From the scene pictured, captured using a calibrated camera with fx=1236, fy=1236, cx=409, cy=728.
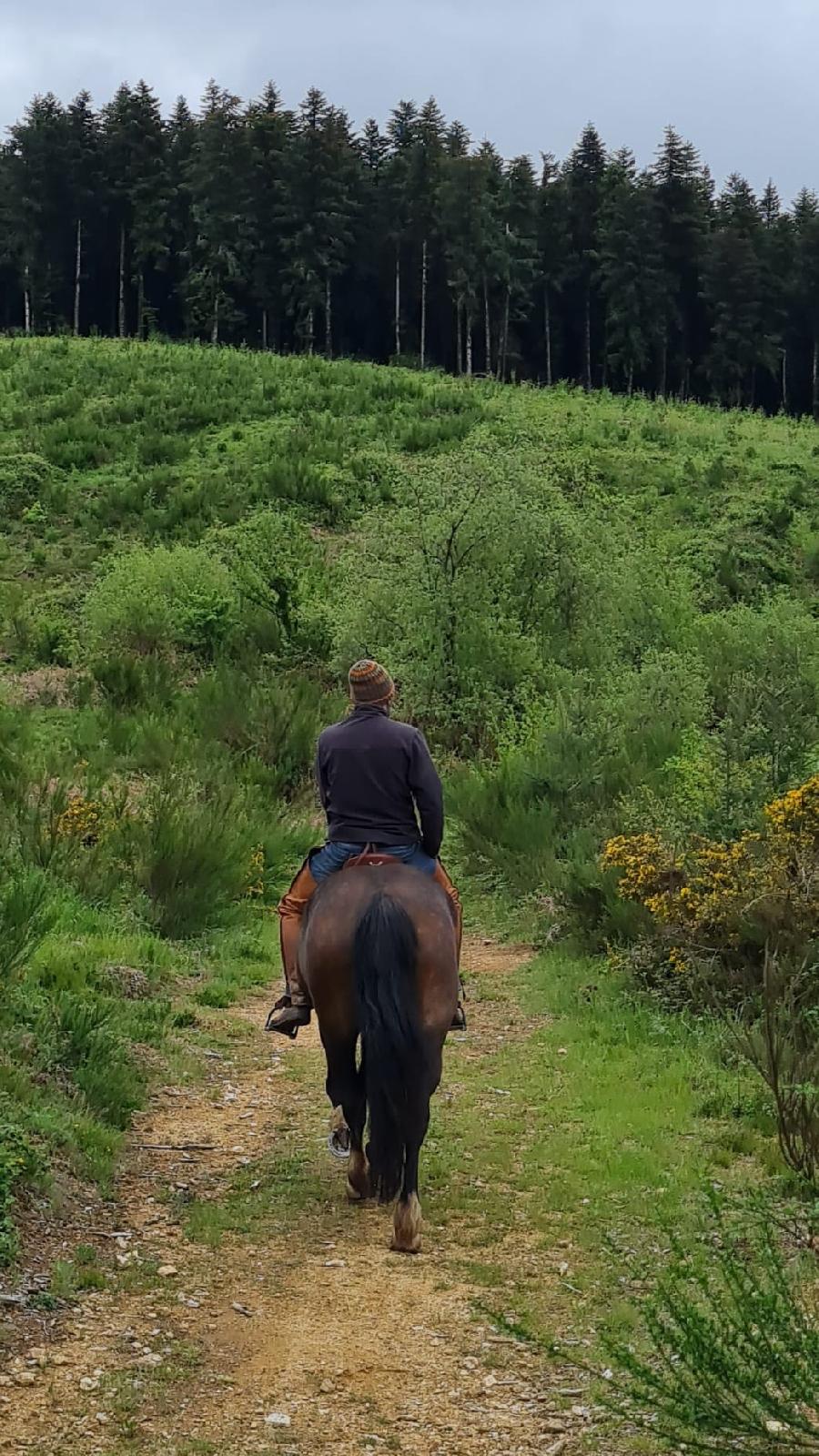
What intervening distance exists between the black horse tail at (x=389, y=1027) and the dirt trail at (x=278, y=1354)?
47cm

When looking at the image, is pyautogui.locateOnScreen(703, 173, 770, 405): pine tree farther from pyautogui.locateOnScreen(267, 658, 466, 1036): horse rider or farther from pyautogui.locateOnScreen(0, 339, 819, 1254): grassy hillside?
pyautogui.locateOnScreen(267, 658, 466, 1036): horse rider

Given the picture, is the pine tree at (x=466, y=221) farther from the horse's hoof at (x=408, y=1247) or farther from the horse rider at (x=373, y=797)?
the horse's hoof at (x=408, y=1247)

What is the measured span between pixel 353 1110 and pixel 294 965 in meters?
0.70

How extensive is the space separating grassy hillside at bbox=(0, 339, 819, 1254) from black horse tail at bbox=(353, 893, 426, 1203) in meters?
1.41

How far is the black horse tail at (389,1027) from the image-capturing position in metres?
4.92

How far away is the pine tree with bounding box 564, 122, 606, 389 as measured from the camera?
57.9 m

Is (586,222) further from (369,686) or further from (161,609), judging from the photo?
(369,686)

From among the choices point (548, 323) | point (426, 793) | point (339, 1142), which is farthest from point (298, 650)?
point (548, 323)

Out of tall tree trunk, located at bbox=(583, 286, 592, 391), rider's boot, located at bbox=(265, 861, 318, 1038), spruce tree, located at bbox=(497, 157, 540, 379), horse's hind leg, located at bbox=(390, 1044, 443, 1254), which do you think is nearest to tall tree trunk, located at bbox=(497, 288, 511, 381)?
spruce tree, located at bbox=(497, 157, 540, 379)

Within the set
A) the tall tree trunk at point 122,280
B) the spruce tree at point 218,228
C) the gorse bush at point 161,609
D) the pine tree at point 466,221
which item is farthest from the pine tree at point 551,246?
the gorse bush at point 161,609

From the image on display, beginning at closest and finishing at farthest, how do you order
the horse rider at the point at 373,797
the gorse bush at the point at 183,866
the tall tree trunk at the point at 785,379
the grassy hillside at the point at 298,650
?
1. the horse rider at the point at 373,797
2. the grassy hillside at the point at 298,650
3. the gorse bush at the point at 183,866
4. the tall tree trunk at the point at 785,379

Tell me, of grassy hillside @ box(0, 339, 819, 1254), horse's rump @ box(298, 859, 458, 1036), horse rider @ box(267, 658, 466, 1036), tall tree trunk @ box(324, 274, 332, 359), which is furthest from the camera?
tall tree trunk @ box(324, 274, 332, 359)

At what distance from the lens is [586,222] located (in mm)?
59344

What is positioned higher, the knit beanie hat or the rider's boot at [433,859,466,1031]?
the knit beanie hat
